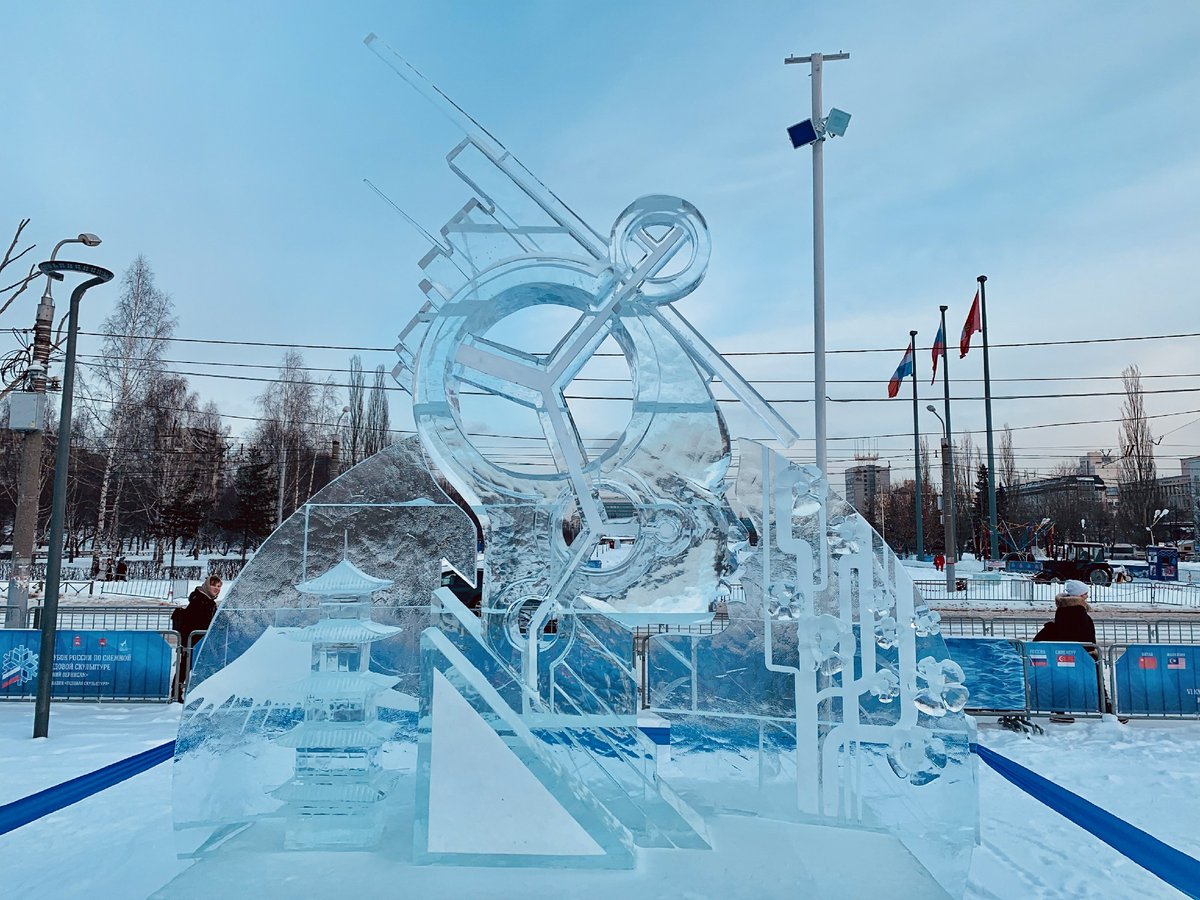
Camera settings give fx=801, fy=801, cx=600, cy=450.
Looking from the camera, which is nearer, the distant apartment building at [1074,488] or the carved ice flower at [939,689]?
the carved ice flower at [939,689]

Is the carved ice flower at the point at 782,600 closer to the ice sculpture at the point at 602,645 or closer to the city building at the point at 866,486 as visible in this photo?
the ice sculpture at the point at 602,645

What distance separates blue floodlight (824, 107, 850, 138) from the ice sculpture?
5433mm

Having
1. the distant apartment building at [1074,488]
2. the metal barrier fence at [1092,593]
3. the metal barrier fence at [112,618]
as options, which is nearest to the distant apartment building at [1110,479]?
the distant apartment building at [1074,488]

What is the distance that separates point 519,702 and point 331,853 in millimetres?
1313

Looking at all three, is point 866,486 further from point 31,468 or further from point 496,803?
point 496,803

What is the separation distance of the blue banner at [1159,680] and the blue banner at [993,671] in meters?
Result: 1.20

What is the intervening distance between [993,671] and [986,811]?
11.3 feet

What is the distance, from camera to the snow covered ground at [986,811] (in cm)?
452

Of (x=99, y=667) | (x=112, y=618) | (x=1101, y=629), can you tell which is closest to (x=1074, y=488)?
(x=1101, y=629)

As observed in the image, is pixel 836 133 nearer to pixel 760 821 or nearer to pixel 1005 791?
pixel 1005 791

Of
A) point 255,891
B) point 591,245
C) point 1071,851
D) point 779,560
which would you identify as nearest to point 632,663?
point 779,560

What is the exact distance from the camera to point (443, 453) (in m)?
5.16

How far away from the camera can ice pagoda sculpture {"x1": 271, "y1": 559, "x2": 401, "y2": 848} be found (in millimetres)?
4621

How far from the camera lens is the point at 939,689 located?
457cm
